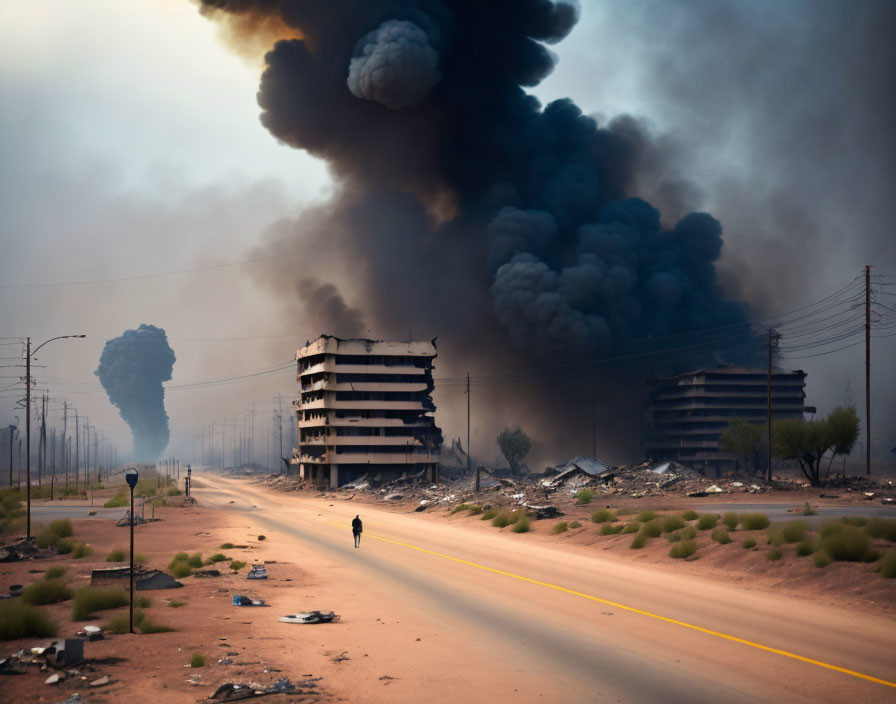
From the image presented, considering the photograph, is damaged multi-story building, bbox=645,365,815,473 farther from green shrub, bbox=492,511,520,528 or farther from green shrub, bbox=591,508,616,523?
green shrub, bbox=591,508,616,523

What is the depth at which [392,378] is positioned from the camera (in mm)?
100688

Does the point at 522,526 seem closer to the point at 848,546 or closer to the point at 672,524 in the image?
the point at 672,524

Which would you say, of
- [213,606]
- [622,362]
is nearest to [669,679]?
[213,606]

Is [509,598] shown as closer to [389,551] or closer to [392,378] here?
[389,551]

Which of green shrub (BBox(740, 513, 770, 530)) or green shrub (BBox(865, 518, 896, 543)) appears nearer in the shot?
green shrub (BBox(865, 518, 896, 543))

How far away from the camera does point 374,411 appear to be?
99688 mm

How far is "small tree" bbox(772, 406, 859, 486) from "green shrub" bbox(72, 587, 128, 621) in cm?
5634

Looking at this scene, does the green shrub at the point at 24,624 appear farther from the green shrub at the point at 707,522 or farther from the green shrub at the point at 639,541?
the green shrub at the point at 707,522

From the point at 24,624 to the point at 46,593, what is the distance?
4340mm

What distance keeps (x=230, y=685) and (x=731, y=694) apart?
655cm

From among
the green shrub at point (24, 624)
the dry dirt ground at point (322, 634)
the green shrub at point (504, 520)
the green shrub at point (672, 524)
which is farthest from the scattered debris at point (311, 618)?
the green shrub at point (504, 520)

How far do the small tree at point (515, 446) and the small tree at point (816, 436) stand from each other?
46915 mm

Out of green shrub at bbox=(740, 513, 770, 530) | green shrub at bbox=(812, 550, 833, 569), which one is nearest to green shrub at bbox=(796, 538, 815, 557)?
green shrub at bbox=(812, 550, 833, 569)

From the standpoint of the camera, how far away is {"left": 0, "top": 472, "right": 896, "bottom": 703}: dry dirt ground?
428 inches
